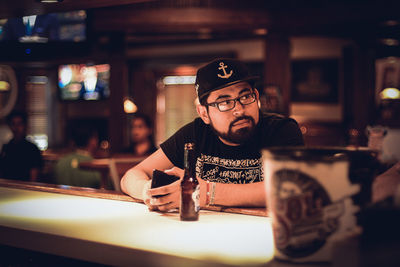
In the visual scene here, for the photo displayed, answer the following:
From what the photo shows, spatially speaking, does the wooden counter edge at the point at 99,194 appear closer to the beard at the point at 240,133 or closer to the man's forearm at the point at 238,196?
the man's forearm at the point at 238,196

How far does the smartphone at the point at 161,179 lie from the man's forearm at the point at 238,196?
0.58 feet

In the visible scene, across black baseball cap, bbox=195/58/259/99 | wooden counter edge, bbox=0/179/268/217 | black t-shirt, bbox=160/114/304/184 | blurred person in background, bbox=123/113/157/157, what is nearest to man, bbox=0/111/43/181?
blurred person in background, bbox=123/113/157/157

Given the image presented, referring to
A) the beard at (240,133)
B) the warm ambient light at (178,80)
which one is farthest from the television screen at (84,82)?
the beard at (240,133)

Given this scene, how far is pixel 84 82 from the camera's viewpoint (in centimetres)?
1012

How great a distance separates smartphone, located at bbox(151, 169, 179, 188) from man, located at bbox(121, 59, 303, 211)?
0.03 meters

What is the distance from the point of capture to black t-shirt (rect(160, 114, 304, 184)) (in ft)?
6.81

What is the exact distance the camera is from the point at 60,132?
34.4ft

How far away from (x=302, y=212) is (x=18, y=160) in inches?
190

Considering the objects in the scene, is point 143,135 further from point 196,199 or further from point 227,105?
point 196,199

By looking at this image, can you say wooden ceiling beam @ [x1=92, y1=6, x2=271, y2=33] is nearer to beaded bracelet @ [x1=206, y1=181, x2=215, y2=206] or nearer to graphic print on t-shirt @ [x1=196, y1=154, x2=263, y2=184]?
graphic print on t-shirt @ [x1=196, y1=154, x2=263, y2=184]

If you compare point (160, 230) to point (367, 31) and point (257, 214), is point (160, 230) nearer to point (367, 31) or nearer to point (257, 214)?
point (257, 214)

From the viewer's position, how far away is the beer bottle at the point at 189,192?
52.8 inches

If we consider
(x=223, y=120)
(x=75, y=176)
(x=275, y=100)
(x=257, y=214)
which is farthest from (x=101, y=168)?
(x=257, y=214)

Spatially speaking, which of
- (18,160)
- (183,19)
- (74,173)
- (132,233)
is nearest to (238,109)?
(132,233)
